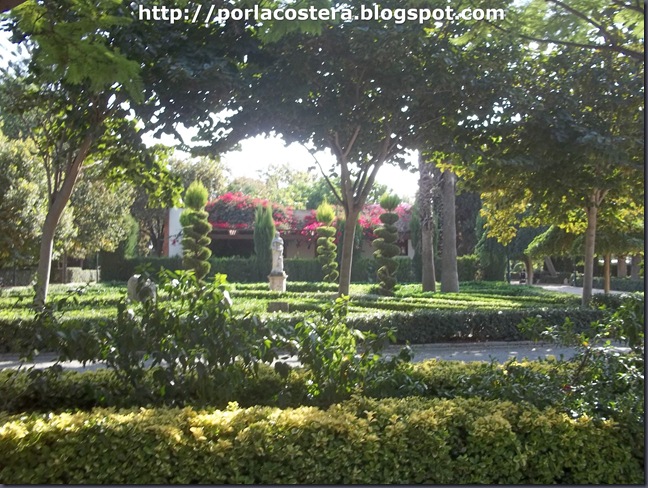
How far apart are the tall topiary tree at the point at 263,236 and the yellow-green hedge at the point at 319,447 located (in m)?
25.6

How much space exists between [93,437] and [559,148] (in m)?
10.6

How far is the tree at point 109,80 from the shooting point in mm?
4703

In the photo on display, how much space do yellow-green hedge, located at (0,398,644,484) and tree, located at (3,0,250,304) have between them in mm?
1779

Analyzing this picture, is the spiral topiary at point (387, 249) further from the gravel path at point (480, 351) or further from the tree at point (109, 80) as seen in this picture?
the gravel path at point (480, 351)

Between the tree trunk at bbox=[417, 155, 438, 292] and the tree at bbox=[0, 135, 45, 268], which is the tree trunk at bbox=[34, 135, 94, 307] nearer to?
the tree at bbox=[0, 135, 45, 268]

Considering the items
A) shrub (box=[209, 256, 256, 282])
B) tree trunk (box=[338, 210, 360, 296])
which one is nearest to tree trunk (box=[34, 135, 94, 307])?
tree trunk (box=[338, 210, 360, 296])

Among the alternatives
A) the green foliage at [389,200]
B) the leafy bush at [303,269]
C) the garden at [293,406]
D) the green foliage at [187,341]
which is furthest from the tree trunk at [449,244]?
the green foliage at [187,341]

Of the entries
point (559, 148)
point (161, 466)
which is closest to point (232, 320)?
point (161, 466)

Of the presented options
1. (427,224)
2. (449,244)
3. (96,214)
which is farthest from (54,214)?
(96,214)

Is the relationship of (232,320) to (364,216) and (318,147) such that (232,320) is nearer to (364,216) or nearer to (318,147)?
(318,147)

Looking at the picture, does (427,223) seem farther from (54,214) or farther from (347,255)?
(54,214)

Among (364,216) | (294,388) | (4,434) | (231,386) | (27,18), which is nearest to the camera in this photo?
(4,434)

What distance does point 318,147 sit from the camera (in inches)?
468

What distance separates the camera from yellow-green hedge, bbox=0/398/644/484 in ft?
11.2
